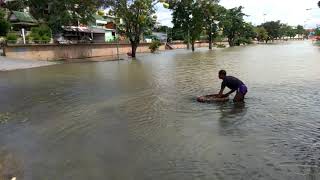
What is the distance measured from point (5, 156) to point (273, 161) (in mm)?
5428

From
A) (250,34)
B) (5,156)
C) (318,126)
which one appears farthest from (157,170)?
(250,34)

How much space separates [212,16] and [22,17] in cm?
3735

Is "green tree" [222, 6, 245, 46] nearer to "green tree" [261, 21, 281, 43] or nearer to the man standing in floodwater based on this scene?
"green tree" [261, 21, 281, 43]

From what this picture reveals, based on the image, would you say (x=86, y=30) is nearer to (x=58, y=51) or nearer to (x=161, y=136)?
(x=58, y=51)

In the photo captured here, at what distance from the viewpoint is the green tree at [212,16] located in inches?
2980

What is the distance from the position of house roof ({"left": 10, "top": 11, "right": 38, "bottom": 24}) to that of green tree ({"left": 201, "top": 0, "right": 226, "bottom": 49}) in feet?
98.6

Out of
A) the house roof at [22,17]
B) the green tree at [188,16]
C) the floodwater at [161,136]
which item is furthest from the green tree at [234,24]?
the floodwater at [161,136]

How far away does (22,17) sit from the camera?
6397 cm

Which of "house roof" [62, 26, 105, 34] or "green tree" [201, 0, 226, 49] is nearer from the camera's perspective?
"house roof" [62, 26, 105, 34]

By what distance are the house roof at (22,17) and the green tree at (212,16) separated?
98.6ft

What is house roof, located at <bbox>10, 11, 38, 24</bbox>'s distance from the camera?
63.2m

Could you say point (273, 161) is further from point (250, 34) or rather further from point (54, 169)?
point (250, 34)

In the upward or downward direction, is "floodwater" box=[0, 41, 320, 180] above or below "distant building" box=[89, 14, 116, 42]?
below

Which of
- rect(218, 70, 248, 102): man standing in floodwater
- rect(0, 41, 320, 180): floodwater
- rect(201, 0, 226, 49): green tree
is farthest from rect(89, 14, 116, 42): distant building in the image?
rect(218, 70, 248, 102): man standing in floodwater
